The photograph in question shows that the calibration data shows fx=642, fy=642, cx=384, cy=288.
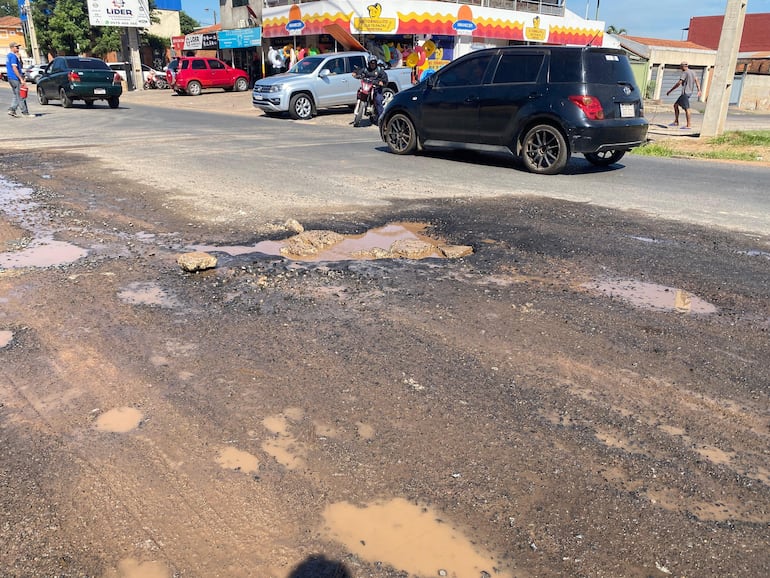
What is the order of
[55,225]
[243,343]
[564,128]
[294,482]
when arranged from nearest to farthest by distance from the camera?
[294,482] < [243,343] < [55,225] < [564,128]

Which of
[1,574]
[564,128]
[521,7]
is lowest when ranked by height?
[1,574]

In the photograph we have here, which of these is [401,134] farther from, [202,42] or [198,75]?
[202,42]

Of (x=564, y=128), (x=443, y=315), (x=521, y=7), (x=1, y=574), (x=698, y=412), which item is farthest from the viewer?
(x=521, y=7)

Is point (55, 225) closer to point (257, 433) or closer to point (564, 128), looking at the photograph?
point (257, 433)

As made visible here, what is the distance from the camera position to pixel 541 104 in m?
9.83

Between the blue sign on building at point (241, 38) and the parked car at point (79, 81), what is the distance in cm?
1398

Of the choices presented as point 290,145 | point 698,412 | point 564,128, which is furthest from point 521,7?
point 698,412

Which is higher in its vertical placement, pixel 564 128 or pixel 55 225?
pixel 564 128

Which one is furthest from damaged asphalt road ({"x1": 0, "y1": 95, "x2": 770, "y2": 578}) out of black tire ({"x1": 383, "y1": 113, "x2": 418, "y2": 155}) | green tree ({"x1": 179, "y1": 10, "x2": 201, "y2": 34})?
green tree ({"x1": 179, "y1": 10, "x2": 201, "y2": 34})

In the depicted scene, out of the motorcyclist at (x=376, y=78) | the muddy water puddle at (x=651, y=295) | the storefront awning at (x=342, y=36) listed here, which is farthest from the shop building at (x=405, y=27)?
the muddy water puddle at (x=651, y=295)

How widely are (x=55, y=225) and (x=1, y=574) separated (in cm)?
522

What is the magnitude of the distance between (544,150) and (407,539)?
28.6 feet

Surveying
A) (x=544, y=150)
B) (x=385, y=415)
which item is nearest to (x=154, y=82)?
(x=544, y=150)

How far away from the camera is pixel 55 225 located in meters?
6.63
